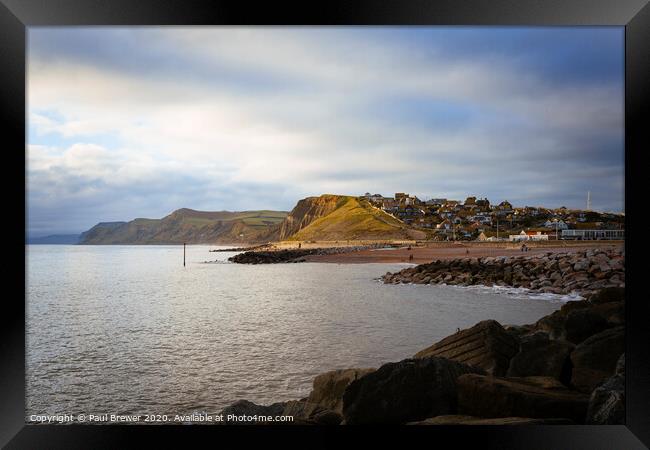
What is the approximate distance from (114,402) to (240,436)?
1576 mm

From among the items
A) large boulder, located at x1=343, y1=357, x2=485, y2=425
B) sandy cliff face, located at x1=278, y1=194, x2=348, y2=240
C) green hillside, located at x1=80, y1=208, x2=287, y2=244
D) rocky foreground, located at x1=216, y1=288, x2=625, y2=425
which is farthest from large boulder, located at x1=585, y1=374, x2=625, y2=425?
green hillside, located at x1=80, y1=208, x2=287, y2=244

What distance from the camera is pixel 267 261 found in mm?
11844

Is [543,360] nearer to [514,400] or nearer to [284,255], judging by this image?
[514,400]

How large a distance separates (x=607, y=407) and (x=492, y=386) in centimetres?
84

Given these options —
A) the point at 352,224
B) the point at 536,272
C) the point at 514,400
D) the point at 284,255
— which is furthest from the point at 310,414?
the point at 284,255

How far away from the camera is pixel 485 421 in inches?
98.7

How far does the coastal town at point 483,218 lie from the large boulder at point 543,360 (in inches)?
54.3

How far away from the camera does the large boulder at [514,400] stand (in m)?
2.52

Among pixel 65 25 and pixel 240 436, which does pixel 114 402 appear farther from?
pixel 65 25

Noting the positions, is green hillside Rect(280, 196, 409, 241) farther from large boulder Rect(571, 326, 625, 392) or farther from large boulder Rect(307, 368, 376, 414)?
large boulder Rect(571, 326, 625, 392)

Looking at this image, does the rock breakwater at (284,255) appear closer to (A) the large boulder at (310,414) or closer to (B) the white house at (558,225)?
(B) the white house at (558,225)

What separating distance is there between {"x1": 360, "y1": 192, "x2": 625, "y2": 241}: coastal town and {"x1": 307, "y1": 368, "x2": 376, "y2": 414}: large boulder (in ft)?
6.64

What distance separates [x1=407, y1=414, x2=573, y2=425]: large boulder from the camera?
2.47m

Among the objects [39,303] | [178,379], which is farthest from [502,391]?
[39,303]
